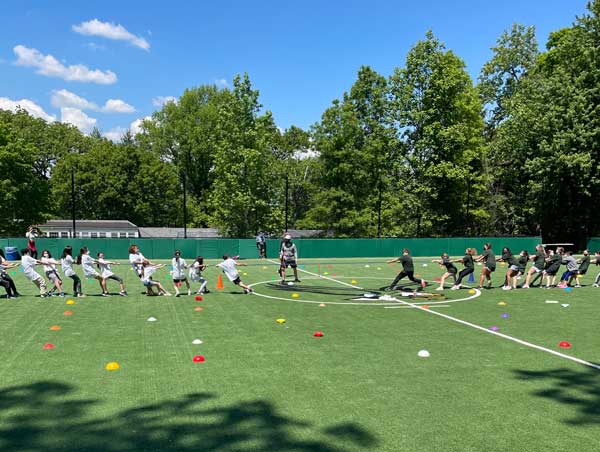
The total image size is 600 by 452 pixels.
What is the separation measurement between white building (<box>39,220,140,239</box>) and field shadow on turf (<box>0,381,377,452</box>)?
5991 cm

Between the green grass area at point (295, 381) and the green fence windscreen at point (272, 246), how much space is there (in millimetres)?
22419

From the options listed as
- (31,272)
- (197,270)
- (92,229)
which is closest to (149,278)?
(197,270)

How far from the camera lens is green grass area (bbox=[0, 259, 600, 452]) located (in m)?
5.56

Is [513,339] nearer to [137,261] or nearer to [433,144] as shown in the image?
[137,261]

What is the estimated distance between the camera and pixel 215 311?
1356 centimetres

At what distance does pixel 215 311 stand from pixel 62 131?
72.3m

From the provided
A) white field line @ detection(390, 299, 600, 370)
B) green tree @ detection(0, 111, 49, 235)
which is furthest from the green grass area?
green tree @ detection(0, 111, 49, 235)

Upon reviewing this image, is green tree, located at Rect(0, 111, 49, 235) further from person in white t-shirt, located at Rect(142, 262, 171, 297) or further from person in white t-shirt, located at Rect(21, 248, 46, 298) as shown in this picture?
person in white t-shirt, located at Rect(142, 262, 171, 297)

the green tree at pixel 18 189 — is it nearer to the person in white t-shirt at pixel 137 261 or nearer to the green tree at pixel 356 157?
the green tree at pixel 356 157

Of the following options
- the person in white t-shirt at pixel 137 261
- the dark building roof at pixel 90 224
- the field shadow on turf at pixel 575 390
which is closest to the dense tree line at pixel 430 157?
the dark building roof at pixel 90 224

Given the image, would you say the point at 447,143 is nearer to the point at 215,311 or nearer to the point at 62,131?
the point at 215,311

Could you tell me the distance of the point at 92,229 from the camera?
63094mm

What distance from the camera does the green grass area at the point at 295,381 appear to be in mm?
5559

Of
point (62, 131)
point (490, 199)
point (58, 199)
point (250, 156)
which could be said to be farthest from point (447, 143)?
point (62, 131)
